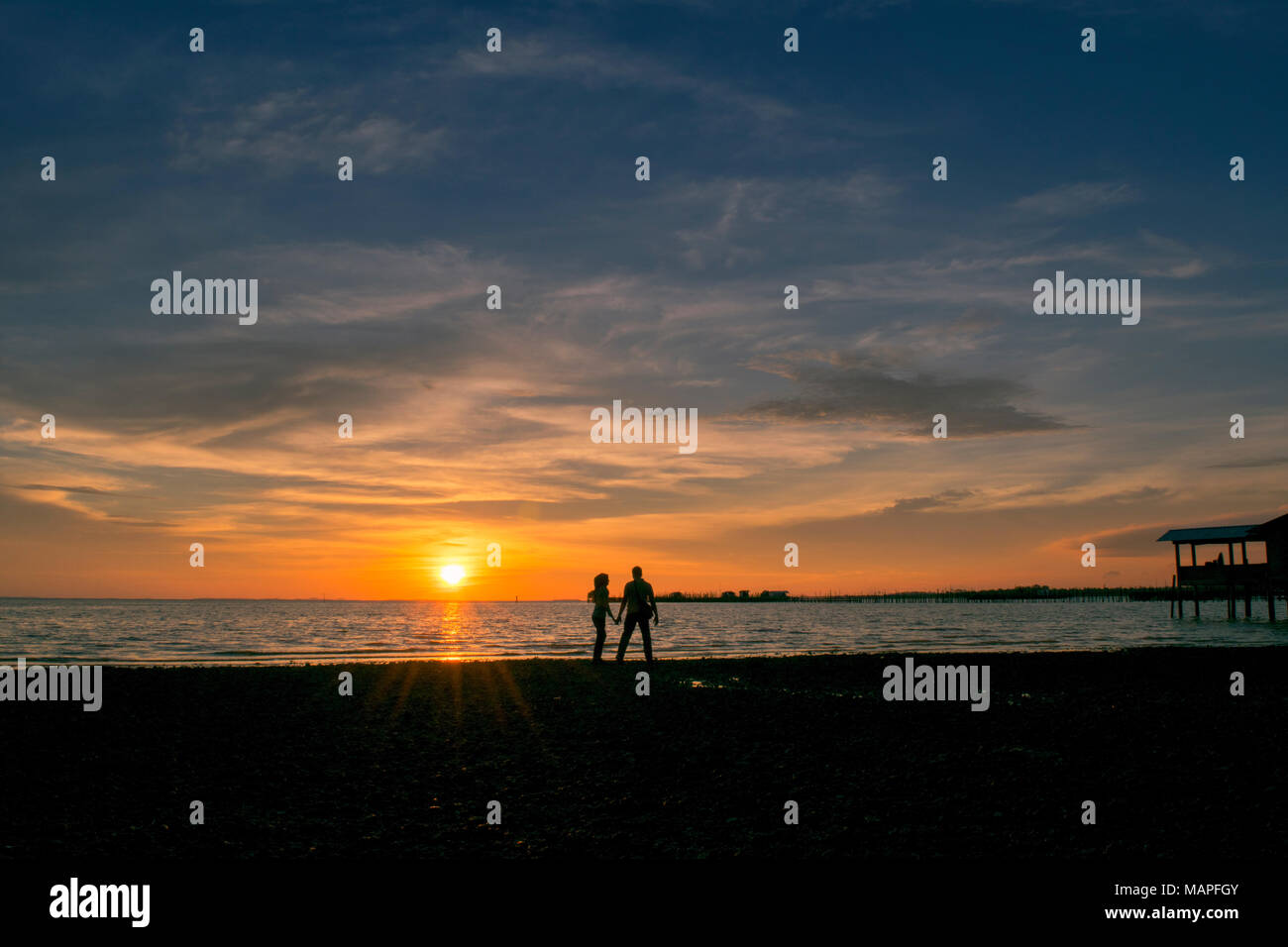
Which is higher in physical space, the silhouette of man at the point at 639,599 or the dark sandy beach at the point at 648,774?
the silhouette of man at the point at 639,599

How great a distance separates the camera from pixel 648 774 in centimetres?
977

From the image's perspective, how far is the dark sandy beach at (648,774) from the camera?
721 cm

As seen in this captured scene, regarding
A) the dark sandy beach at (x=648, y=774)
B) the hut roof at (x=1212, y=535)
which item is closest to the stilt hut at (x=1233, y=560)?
the hut roof at (x=1212, y=535)

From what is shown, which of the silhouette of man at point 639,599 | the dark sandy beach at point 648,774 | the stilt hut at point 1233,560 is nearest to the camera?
the dark sandy beach at point 648,774

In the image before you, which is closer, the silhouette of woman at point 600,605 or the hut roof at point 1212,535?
the silhouette of woman at point 600,605

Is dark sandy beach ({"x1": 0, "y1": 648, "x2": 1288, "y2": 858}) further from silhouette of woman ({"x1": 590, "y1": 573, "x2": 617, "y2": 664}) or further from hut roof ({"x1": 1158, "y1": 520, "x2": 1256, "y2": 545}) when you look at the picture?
hut roof ({"x1": 1158, "y1": 520, "x2": 1256, "y2": 545})

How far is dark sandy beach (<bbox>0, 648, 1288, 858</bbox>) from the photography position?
284 inches

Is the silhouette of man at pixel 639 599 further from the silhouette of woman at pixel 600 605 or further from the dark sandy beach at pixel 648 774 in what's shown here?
the dark sandy beach at pixel 648 774

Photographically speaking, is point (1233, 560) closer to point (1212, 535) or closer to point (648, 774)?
point (1212, 535)

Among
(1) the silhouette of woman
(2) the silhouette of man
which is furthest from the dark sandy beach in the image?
(1) the silhouette of woman

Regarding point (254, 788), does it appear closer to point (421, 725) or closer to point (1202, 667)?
point (421, 725)

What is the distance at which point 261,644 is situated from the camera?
130 feet

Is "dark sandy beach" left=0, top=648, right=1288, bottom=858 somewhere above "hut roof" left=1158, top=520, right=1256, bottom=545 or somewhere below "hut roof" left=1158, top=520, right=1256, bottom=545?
below

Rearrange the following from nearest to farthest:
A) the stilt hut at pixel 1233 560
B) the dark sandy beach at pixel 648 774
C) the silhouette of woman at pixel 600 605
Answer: the dark sandy beach at pixel 648 774
the silhouette of woman at pixel 600 605
the stilt hut at pixel 1233 560
